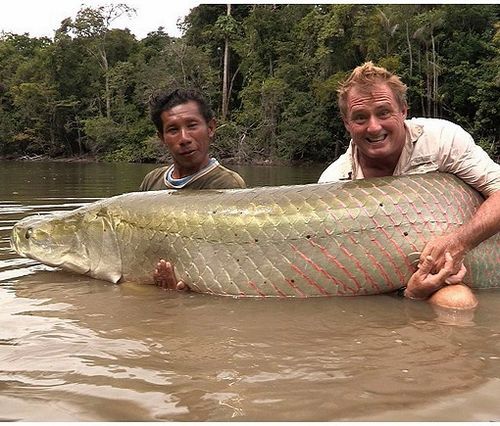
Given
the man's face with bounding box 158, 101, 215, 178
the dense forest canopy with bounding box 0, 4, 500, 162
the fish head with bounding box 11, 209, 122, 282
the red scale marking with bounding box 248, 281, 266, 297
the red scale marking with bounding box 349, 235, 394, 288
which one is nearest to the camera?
the red scale marking with bounding box 349, 235, 394, 288

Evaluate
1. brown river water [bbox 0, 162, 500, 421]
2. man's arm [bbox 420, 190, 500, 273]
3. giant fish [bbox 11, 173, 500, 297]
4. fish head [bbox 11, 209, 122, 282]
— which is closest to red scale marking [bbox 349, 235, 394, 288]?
giant fish [bbox 11, 173, 500, 297]

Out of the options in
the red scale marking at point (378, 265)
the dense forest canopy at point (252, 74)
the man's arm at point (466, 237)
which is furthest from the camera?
the dense forest canopy at point (252, 74)

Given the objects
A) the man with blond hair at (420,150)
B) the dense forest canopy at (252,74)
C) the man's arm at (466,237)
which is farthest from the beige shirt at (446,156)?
the dense forest canopy at (252,74)

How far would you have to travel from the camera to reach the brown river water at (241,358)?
1.81 m

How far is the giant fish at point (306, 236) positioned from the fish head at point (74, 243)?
0.14 meters

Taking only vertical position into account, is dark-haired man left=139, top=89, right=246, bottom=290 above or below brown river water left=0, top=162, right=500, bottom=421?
above

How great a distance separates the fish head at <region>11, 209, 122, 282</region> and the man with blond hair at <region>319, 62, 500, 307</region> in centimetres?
175

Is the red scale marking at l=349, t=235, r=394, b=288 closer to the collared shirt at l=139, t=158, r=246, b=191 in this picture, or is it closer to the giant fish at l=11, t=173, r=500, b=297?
the giant fish at l=11, t=173, r=500, b=297

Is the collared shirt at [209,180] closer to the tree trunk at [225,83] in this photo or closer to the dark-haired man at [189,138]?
the dark-haired man at [189,138]

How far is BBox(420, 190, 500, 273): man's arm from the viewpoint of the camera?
3084 mm

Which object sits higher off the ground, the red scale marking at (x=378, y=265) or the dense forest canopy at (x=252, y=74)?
the dense forest canopy at (x=252, y=74)

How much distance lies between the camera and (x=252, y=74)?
1585 inches

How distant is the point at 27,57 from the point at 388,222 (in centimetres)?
5867

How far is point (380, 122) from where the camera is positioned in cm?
339
